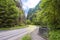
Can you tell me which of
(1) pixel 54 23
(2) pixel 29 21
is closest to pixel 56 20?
(1) pixel 54 23

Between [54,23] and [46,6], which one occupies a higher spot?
[46,6]

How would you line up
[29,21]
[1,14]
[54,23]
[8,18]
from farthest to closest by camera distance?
1. [29,21]
2. [8,18]
3. [1,14]
4. [54,23]

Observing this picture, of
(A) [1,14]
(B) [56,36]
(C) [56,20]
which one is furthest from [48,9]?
(A) [1,14]

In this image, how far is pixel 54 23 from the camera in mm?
17312

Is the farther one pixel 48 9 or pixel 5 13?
pixel 5 13

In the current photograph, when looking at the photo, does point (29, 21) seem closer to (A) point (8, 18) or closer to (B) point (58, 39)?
(A) point (8, 18)

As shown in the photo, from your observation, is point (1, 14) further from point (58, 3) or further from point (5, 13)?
point (58, 3)

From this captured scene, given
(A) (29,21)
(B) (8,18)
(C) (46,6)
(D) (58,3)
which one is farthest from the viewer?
(A) (29,21)

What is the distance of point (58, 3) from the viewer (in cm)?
1459

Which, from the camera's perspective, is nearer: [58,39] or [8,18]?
[58,39]

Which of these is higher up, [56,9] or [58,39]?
[56,9]

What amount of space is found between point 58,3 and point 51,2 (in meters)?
0.76

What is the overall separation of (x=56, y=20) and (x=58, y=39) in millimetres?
4530

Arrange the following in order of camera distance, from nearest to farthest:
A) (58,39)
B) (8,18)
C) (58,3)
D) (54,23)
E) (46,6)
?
(58,39) < (58,3) < (46,6) < (54,23) < (8,18)
